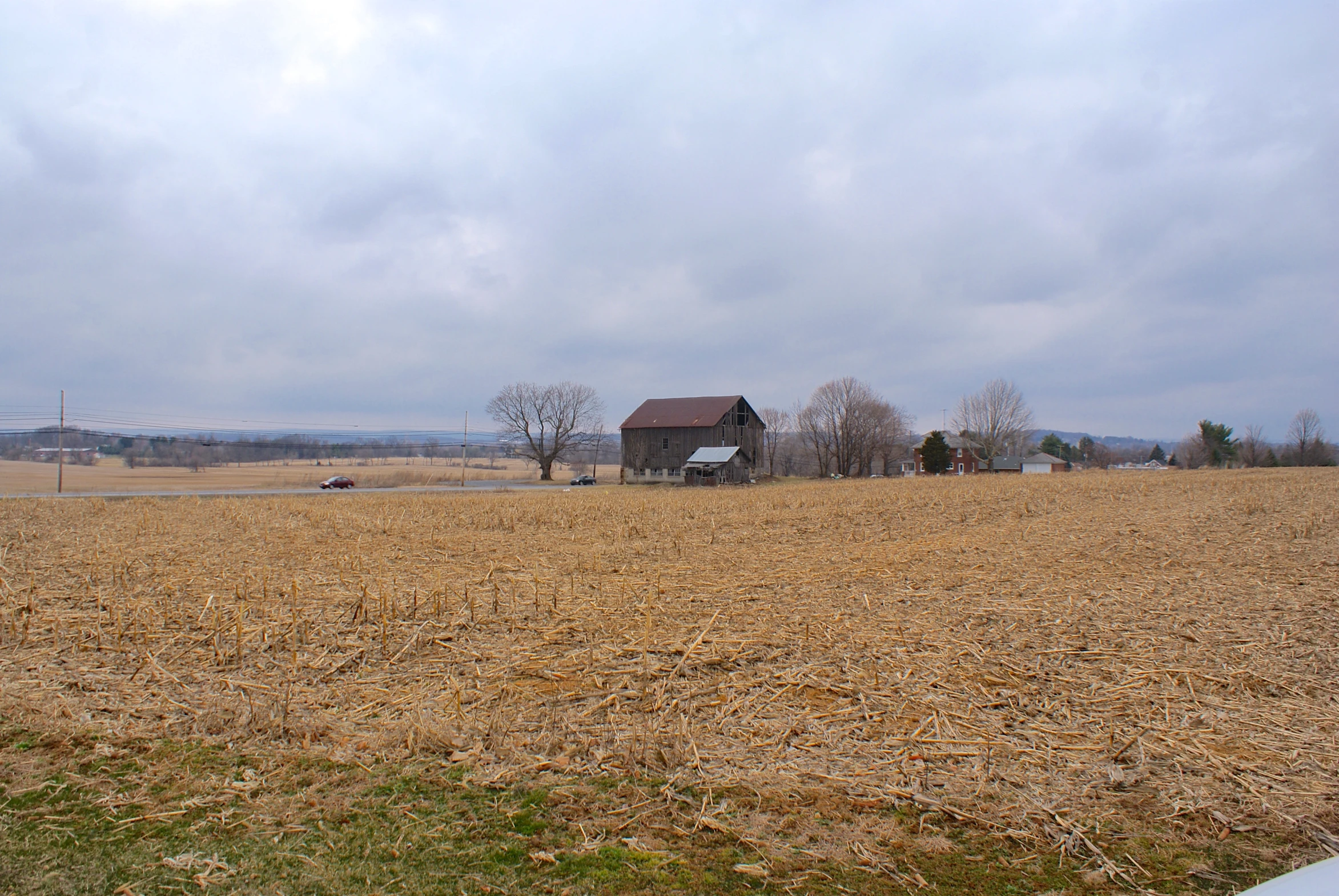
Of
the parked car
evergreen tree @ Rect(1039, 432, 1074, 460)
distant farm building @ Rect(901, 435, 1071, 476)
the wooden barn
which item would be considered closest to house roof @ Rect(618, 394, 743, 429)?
the wooden barn

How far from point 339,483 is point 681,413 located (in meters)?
32.7

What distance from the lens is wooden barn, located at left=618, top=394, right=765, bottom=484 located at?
68938 millimetres

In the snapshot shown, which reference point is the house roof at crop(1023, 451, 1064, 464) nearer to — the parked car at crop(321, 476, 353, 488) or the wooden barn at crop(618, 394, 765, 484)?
the wooden barn at crop(618, 394, 765, 484)

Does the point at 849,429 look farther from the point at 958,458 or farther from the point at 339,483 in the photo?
the point at 339,483

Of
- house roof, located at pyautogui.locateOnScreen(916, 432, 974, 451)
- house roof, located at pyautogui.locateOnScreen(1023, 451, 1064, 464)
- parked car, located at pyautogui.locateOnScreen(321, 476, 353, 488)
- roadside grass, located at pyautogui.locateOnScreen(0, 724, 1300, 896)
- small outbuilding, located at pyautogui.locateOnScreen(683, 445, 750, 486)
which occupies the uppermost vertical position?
house roof, located at pyautogui.locateOnScreen(916, 432, 974, 451)

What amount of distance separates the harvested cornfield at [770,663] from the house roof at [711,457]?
153 ft

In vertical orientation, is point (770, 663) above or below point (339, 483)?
above

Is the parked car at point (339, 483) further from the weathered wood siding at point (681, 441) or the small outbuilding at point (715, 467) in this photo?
the small outbuilding at point (715, 467)

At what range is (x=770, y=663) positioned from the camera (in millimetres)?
6914

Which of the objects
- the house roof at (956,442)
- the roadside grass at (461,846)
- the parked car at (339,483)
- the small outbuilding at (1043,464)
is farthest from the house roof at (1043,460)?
the roadside grass at (461,846)

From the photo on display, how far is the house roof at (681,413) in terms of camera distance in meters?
69.5

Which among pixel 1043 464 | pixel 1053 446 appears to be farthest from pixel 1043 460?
pixel 1053 446

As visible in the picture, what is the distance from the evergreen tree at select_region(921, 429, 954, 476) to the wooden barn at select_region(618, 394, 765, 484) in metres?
26.9

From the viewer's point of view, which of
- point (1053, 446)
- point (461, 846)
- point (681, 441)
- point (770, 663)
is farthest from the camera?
point (1053, 446)
